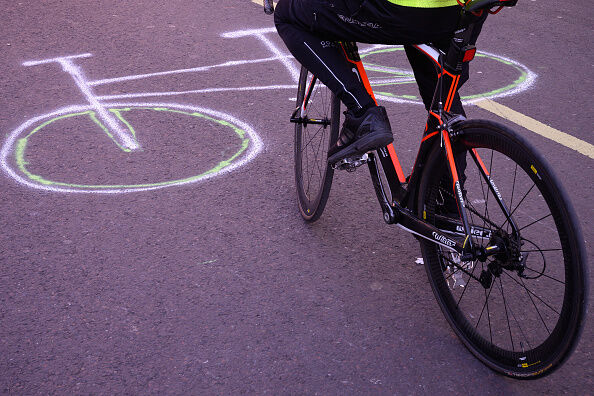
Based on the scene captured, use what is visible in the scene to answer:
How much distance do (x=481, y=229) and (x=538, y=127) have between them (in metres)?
2.35

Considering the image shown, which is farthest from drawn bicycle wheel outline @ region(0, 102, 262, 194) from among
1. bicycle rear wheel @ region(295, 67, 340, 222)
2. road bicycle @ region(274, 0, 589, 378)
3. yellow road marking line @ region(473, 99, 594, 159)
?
yellow road marking line @ region(473, 99, 594, 159)

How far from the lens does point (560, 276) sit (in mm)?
3152

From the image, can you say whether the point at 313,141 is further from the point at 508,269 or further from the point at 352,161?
the point at 508,269

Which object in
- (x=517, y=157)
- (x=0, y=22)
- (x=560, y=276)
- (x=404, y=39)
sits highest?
(x=404, y=39)

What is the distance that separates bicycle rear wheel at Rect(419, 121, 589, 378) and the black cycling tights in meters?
0.41

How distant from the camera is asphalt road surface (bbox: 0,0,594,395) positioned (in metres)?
2.67

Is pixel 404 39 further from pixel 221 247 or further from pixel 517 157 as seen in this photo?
pixel 221 247

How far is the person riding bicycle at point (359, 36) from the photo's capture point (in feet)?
8.38

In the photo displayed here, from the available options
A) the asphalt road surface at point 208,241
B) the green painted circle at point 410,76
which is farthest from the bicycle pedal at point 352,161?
the green painted circle at point 410,76

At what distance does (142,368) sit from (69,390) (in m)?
0.28

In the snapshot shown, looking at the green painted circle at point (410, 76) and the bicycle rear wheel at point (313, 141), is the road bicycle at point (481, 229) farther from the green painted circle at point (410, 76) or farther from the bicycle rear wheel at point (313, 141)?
the green painted circle at point (410, 76)

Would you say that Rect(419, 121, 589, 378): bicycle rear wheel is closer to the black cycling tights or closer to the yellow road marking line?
the black cycling tights

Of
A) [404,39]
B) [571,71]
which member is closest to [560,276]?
[404,39]

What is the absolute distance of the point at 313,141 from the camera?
3.81 m
